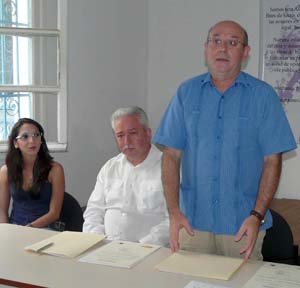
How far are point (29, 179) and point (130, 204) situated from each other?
0.80 metres

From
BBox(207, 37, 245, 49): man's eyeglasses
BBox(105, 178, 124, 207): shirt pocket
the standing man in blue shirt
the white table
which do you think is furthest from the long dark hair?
BBox(207, 37, 245, 49): man's eyeglasses

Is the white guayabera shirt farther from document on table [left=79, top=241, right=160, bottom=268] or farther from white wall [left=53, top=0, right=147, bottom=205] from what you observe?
white wall [left=53, top=0, right=147, bottom=205]

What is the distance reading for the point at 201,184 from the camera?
6.23 feet

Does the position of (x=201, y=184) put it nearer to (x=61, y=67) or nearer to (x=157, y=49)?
(x=61, y=67)

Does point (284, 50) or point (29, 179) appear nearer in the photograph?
point (29, 179)

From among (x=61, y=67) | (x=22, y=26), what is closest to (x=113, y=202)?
(x=61, y=67)

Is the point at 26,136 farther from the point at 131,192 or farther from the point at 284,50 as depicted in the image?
the point at 284,50

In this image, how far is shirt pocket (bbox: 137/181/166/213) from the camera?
95.3 inches

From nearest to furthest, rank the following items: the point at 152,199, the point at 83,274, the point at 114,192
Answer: the point at 83,274 → the point at 152,199 → the point at 114,192

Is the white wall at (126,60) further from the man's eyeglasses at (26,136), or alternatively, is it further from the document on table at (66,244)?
the document on table at (66,244)

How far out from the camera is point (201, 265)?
5.65 ft

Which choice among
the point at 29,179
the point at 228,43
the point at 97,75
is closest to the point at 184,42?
the point at 97,75

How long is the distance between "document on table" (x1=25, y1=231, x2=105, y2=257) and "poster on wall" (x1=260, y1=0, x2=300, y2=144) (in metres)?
1.92

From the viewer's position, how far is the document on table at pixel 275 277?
155 cm
